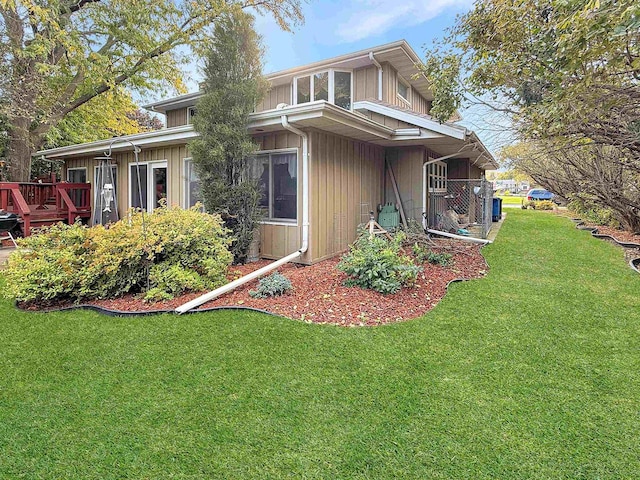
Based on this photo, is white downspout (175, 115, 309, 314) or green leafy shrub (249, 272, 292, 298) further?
white downspout (175, 115, 309, 314)

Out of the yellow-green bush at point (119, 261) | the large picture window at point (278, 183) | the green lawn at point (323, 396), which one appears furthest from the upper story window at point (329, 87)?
the green lawn at point (323, 396)

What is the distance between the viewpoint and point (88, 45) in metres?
13.4

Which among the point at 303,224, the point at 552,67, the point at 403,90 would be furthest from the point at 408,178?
the point at 552,67

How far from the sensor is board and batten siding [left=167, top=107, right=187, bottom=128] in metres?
14.0

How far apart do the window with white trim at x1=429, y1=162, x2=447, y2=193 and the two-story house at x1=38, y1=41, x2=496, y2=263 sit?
0.10ft

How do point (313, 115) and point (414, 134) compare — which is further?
point (414, 134)

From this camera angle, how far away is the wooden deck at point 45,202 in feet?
31.2

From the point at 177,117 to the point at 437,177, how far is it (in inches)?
391

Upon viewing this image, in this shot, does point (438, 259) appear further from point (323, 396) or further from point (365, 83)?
point (365, 83)

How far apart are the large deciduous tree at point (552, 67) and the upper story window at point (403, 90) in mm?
3684

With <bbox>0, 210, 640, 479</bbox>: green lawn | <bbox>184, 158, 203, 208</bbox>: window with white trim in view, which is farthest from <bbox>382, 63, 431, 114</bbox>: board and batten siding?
<bbox>0, 210, 640, 479</bbox>: green lawn

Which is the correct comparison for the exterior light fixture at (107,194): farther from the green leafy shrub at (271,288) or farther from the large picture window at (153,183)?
the green leafy shrub at (271,288)

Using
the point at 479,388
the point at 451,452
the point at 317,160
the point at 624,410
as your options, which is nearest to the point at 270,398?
the point at 451,452

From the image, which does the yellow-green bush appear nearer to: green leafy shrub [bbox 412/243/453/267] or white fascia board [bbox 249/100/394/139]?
white fascia board [bbox 249/100/394/139]
